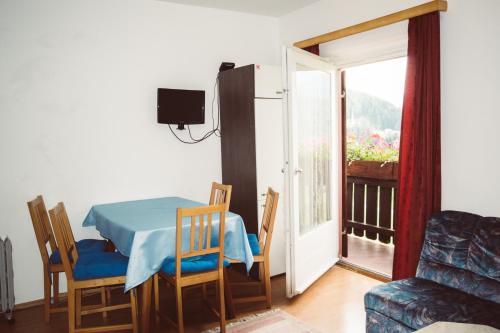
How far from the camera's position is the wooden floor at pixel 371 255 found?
4.08 m

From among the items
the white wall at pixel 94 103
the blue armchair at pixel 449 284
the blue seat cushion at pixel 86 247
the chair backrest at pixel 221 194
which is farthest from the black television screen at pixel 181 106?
the blue armchair at pixel 449 284

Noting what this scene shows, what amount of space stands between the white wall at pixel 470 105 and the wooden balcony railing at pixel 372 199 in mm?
1762

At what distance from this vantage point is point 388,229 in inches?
191

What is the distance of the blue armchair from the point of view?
2201 millimetres

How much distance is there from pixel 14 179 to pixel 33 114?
0.56 m

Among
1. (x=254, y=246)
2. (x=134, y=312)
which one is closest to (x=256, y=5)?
(x=254, y=246)

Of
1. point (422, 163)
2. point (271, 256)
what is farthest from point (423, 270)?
point (271, 256)

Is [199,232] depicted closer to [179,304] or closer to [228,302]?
[179,304]

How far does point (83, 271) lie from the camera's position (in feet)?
8.62

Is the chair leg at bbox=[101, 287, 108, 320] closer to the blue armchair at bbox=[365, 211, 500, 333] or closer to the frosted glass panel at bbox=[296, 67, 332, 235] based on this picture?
the frosted glass panel at bbox=[296, 67, 332, 235]

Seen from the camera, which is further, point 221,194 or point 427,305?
point 221,194

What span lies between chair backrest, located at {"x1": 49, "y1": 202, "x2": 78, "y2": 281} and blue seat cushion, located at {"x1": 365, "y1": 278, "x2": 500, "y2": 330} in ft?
6.46

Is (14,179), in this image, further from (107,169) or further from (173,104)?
(173,104)

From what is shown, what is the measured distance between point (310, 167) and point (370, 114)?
2696 millimetres
